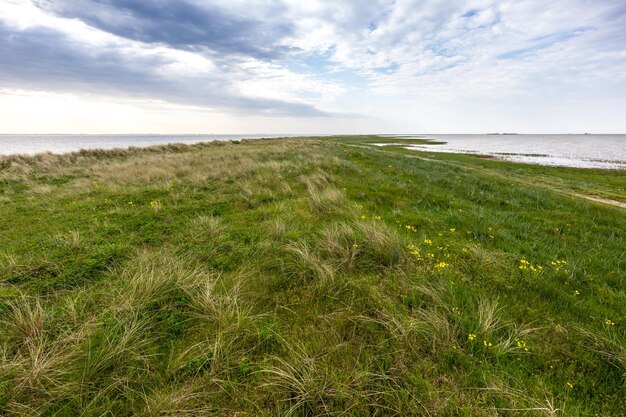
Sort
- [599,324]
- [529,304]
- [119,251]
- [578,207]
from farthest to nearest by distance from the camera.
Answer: [578,207] < [119,251] < [529,304] < [599,324]

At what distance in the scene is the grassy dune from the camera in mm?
2479

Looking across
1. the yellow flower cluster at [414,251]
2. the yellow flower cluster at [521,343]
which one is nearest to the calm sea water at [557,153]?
the yellow flower cluster at [414,251]

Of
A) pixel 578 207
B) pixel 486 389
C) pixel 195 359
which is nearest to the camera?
pixel 486 389

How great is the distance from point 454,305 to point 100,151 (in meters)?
35.1

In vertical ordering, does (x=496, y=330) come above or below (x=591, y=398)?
above

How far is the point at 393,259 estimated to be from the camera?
5102 millimetres

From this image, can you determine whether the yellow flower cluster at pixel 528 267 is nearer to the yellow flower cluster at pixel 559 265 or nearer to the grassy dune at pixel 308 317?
the grassy dune at pixel 308 317

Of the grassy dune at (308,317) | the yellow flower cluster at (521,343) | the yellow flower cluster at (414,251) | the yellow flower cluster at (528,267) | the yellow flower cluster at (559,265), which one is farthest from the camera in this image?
the yellow flower cluster at (414,251)

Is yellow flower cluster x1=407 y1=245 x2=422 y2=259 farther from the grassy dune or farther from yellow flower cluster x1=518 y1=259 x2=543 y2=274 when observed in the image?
yellow flower cluster x1=518 y1=259 x2=543 y2=274

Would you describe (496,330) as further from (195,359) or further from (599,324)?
(195,359)

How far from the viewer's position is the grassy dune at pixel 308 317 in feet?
8.13

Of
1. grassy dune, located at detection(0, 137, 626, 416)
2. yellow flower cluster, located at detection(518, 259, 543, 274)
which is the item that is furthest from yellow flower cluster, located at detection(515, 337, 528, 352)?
yellow flower cluster, located at detection(518, 259, 543, 274)

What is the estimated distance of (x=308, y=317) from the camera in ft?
11.9

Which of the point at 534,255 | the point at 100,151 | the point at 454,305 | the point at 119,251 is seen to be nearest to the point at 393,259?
the point at 454,305
